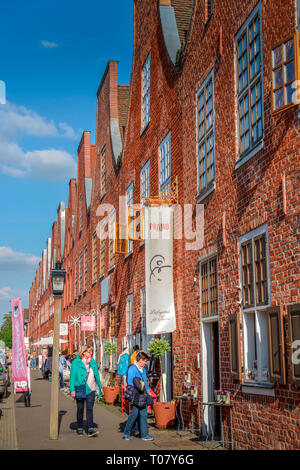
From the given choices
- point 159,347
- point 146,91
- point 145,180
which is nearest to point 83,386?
point 159,347

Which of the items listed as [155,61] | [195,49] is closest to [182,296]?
[195,49]

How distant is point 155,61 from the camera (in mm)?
16953

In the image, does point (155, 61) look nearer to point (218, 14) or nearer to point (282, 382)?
point (218, 14)

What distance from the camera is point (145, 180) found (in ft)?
58.6

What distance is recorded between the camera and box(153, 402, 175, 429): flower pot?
12.8m

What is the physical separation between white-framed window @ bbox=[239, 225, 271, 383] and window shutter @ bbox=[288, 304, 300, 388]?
0.89m

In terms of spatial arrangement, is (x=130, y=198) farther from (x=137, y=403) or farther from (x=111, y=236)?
(x=137, y=403)

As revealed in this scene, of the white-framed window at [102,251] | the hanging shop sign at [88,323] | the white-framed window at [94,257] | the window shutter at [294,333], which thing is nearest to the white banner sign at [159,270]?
the window shutter at [294,333]

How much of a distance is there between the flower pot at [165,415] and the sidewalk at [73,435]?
191 mm

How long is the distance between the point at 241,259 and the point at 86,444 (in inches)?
169

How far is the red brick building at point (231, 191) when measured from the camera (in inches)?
318

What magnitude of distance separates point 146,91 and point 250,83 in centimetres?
901

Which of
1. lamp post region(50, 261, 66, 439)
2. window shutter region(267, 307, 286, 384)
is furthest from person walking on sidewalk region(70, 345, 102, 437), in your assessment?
window shutter region(267, 307, 286, 384)

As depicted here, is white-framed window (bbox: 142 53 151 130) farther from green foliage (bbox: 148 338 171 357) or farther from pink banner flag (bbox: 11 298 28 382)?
green foliage (bbox: 148 338 171 357)
